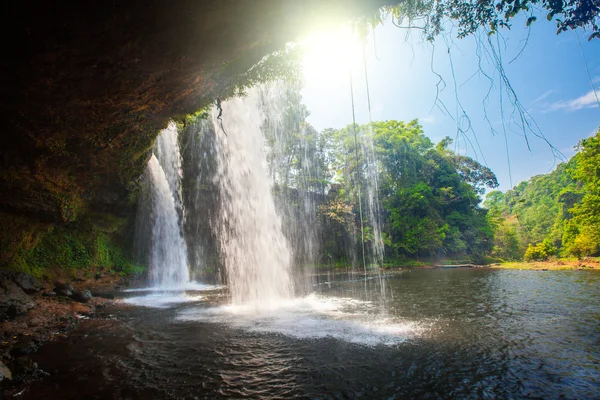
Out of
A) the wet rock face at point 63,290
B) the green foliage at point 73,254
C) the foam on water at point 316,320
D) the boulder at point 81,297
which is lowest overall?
the foam on water at point 316,320

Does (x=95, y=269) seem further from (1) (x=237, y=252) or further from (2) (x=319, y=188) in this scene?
(2) (x=319, y=188)

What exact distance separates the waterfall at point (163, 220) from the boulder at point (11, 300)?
9137 millimetres

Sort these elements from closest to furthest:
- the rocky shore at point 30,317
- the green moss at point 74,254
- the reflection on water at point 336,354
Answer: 1. the reflection on water at point 336,354
2. the rocky shore at point 30,317
3. the green moss at point 74,254

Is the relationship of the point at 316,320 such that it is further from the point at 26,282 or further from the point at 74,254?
the point at 74,254

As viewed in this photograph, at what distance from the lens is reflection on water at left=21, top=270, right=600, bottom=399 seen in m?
4.34

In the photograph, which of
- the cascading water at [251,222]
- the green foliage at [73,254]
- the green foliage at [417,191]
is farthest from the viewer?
the green foliage at [417,191]

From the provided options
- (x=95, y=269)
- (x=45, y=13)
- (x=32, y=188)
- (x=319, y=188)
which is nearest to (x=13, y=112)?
(x=45, y=13)

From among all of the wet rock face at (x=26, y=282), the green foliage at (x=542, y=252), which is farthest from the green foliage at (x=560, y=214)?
the wet rock face at (x=26, y=282)

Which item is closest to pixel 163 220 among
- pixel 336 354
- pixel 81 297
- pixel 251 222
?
pixel 251 222

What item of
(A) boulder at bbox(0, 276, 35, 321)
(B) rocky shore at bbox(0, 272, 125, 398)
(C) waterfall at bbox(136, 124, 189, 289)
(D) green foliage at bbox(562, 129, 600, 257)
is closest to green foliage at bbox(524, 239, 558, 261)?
(D) green foliage at bbox(562, 129, 600, 257)

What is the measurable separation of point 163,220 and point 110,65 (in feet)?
55.0

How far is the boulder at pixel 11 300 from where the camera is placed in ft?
27.5

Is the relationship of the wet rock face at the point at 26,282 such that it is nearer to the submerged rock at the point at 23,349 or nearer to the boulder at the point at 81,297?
the boulder at the point at 81,297

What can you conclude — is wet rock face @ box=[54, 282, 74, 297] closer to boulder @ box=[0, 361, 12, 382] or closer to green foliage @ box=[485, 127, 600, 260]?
boulder @ box=[0, 361, 12, 382]
